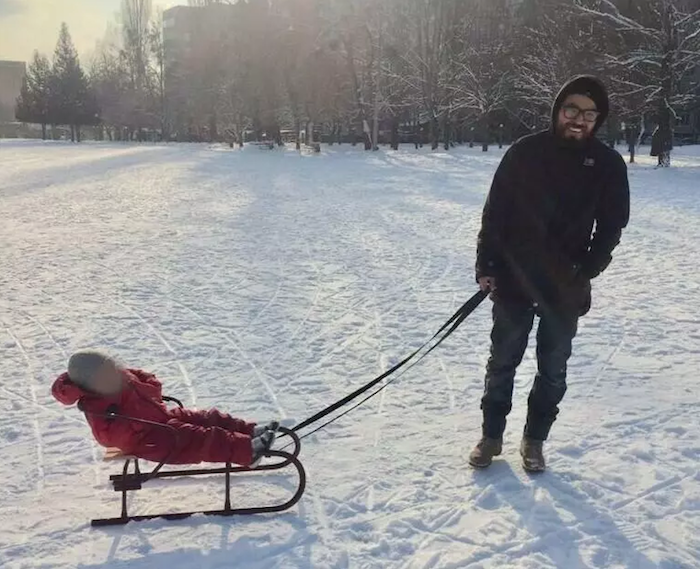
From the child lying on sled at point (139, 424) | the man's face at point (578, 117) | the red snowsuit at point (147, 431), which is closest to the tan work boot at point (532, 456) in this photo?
the child lying on sled at point (139, 424)

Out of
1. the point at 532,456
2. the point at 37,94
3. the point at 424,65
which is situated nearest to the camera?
the point at 532,456

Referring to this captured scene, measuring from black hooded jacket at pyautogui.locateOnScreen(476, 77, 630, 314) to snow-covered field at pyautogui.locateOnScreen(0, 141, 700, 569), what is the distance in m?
1.15

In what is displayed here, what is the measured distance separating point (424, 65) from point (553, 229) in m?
37.3

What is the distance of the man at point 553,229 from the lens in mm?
3225

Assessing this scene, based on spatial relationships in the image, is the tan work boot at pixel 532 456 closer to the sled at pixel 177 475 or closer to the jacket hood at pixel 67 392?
the sled at pixel 177 475

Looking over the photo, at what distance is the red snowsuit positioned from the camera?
3.09 meters

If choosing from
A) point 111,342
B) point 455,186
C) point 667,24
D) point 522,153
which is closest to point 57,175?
point 455,186

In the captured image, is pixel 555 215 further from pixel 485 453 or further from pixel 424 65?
pixel 424 65

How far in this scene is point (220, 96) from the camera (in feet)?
169

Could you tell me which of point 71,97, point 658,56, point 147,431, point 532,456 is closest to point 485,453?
point 532,456

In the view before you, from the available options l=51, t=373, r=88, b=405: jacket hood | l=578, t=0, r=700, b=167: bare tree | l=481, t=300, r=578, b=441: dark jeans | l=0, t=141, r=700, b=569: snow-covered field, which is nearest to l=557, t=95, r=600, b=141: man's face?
l=481, t=300, r=578, b=441: dark jeans

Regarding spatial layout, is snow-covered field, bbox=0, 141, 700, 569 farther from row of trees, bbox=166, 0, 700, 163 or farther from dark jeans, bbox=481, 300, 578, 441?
row of trees, bbox=166, 0, 700, 163

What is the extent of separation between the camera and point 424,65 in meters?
38.3

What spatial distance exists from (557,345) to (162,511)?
227cm
